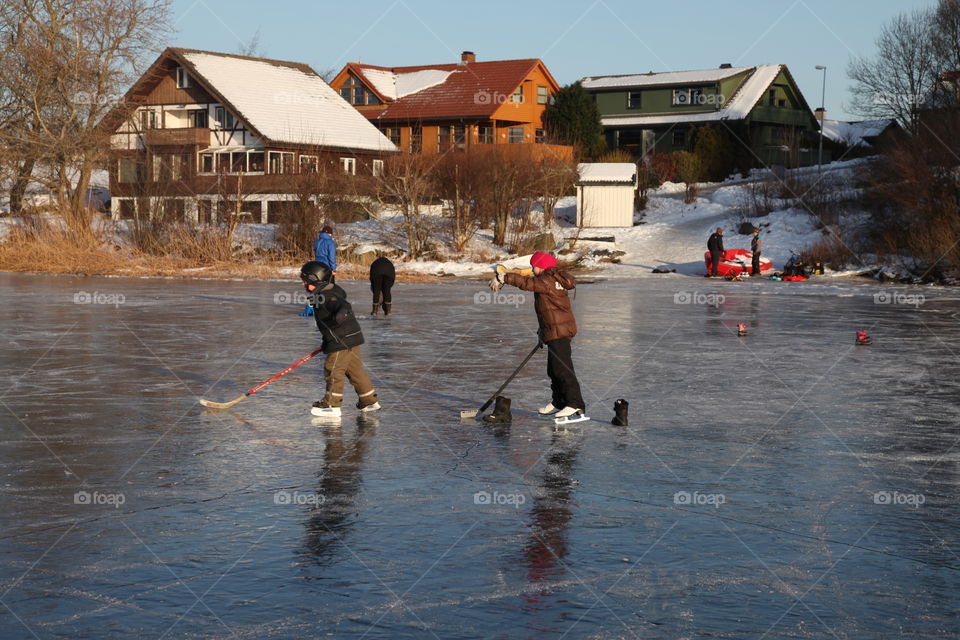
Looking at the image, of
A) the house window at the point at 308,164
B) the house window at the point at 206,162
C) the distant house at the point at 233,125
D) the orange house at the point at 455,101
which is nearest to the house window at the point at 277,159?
the distant house at the point at 233,125

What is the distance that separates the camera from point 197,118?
5991cm

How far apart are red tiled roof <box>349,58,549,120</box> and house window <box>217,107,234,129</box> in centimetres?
1135

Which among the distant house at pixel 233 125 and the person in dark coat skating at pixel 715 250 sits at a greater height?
the distant house at pixel 233 125

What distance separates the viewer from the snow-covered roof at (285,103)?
57281 mm

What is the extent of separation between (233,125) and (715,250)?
30.7 meters

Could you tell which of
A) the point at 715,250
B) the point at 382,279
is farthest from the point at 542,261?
the point at 715,250

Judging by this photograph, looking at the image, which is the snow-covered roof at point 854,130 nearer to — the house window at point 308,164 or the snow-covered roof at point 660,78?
the snow-covered roof at point 660,78

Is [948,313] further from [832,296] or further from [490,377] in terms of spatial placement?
[490,377]

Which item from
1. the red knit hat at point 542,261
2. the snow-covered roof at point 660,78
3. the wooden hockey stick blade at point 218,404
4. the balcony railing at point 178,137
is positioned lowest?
the wooden hockey stick blade at point 218,404

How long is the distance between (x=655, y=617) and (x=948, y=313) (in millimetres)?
20863

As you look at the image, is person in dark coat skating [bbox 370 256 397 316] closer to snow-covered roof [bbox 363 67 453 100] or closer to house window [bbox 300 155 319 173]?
house window [bbox 300 155 319 173]

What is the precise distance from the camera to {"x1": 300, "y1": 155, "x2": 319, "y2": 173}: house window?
41959mm

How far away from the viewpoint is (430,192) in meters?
44.7

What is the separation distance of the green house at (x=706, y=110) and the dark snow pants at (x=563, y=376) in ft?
201
